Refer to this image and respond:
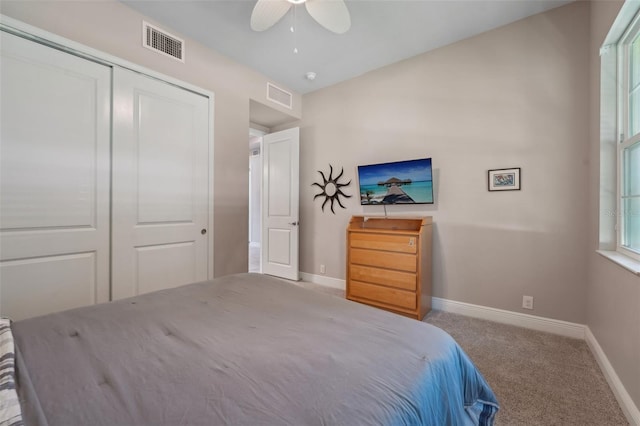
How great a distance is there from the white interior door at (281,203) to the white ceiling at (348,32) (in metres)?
1.07

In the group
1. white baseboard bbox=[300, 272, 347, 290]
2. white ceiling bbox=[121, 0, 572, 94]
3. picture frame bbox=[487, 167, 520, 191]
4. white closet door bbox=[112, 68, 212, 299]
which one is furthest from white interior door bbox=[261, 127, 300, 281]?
picture frame bbox=[487, 167, 520, 191]

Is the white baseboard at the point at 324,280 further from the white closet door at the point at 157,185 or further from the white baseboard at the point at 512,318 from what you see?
the white closet door at the point at 157,185

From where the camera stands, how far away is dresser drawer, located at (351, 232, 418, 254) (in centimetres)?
263

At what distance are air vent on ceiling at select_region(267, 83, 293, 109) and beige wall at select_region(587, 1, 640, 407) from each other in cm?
312

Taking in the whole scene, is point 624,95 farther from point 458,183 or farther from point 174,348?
point 174,348

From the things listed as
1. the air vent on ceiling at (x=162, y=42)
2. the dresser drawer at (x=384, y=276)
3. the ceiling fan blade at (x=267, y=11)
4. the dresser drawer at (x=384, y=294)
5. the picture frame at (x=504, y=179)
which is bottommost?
the dresser drawer at (x=384, y=294)

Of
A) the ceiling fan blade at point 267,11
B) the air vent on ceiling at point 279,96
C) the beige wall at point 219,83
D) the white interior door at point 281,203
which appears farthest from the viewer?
the white interior door at point 281,203

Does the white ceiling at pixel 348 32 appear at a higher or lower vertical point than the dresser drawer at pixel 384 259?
higher

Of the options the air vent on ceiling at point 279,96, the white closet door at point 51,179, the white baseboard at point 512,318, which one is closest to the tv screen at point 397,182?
the white baseboard at point 512,318

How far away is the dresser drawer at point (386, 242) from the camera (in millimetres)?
2633

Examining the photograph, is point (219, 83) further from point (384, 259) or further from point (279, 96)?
point (384, 259)

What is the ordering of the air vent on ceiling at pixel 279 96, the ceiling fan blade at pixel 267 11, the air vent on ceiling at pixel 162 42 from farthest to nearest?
the air vent on ceiling at pixel 279 96 < the air vent on ceiling at pixel 162 42 < the ceiling fan blade at pixel 267 11

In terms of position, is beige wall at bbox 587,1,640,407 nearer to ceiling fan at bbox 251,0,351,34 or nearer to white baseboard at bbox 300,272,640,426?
white baseboard at bbox 300,272,640,426

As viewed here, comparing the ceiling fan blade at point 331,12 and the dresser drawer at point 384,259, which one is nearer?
the ceiling fan blade at point 331,12
